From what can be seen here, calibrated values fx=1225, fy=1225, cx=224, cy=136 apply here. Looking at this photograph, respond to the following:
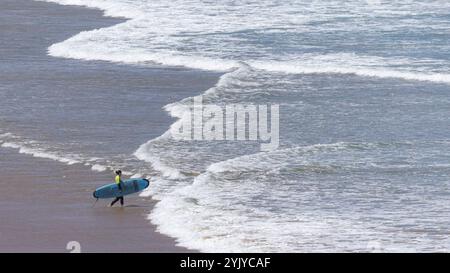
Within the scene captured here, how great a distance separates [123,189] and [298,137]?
5205 mm

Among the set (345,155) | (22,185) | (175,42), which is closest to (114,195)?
(22,185)

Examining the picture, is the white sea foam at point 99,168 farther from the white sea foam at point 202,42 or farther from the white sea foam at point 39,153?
the white sea foam at point 202,42

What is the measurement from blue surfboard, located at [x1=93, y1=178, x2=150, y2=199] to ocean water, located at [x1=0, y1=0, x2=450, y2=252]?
0.26 m

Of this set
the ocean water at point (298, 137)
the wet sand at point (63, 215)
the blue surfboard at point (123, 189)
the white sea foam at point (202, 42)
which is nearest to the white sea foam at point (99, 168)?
the ocean water at point (298, 137)

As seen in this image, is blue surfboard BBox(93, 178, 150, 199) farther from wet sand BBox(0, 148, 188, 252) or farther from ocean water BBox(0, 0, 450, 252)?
ocean water BBox(0, 0, 450, 252)

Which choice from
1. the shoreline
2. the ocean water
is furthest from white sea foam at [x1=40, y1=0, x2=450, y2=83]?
the shoreline

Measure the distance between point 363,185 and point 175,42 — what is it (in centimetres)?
1564

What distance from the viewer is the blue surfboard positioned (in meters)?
18.2

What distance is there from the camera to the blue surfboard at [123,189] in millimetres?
18203

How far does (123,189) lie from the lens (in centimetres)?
1838

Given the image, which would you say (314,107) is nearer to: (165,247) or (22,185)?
(22,185)

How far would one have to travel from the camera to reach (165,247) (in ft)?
53.1

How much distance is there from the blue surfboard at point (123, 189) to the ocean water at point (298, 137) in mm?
260

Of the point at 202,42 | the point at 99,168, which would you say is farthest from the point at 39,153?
the point at 202,42
